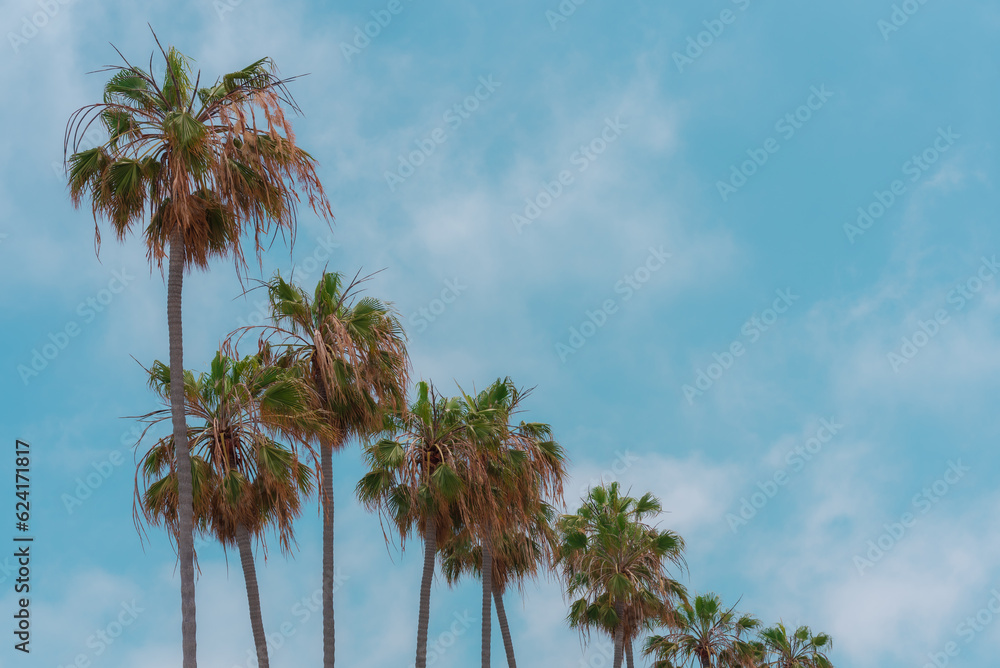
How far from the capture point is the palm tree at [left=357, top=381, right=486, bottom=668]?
88.0ft

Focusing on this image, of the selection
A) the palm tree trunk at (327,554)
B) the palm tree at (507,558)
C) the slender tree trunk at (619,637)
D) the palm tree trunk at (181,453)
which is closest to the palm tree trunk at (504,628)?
the palm tree at (507,558)

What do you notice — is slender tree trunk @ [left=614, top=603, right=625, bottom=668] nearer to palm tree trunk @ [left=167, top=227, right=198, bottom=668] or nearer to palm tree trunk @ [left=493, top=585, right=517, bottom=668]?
palm tree trunk @ [left=493, top=585, right=517, bottom=668]

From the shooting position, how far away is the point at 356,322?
2780 cm

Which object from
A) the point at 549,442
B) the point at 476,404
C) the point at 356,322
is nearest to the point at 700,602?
the point at 549,442

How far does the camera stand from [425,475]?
90.2 feet

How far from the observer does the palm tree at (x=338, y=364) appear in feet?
86.1

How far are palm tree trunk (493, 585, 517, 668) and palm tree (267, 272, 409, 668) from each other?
27.5ft

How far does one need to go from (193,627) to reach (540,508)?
13.7 m

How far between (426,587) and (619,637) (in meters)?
11.5

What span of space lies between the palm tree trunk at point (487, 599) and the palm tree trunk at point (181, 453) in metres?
11.5

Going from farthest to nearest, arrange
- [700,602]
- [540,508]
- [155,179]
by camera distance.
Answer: [700,602] → [540,508] → [155,179]

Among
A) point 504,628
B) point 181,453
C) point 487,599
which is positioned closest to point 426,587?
point 487,599

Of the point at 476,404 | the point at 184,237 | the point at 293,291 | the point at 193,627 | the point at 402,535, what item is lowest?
the point at 193,627

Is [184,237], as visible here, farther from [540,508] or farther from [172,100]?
[540,508]
